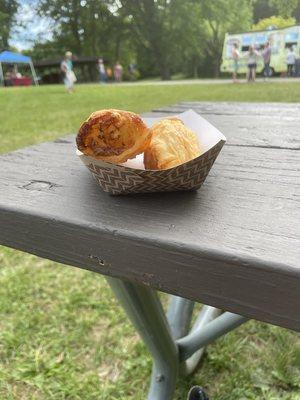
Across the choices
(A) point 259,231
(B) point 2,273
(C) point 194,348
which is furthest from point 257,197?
(B) point 2,273

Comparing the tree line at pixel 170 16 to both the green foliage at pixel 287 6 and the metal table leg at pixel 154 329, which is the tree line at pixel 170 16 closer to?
the green foliage at pixel 287 6

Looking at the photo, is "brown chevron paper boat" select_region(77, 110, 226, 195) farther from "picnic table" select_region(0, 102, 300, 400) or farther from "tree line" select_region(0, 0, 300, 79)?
"tree line" select_region(0, 0, 300, 79)

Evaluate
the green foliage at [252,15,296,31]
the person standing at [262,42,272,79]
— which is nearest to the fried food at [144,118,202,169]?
the green foliage at [252,15,296,31]

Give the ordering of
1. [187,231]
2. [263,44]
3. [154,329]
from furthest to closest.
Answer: [263,44] < [154,329] < [187,231]

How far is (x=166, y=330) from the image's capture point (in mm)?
725

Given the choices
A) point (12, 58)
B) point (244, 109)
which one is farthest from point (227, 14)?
point (12, 58)

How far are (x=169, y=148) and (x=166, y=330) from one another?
44 centimetres

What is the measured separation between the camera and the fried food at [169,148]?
382mm

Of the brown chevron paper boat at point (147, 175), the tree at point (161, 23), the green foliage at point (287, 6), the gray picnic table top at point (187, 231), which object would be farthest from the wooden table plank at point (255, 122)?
the tree at point (161, 23)

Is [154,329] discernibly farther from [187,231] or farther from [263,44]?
[263,44]

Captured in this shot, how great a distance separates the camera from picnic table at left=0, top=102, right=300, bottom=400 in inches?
12.3

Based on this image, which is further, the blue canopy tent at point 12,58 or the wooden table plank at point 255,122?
the blue canopy tent at point 12,58

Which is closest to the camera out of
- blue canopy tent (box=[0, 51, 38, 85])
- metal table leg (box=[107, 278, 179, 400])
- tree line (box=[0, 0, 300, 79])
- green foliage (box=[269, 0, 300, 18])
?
metal table leg (box=[107, 278, 179, 400])

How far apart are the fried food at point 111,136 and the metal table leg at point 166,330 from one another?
25 cm
